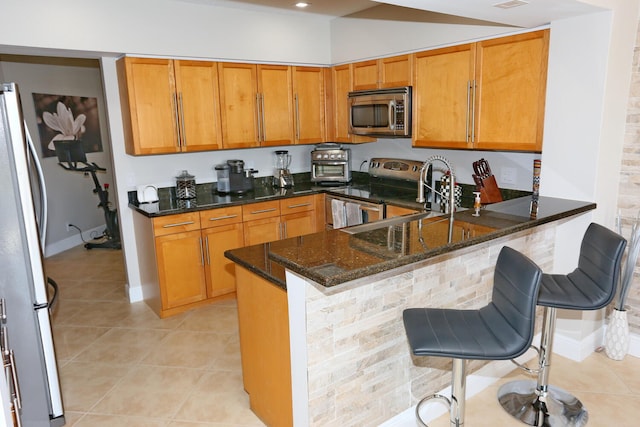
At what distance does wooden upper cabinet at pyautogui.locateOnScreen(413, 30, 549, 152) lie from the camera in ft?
10.0

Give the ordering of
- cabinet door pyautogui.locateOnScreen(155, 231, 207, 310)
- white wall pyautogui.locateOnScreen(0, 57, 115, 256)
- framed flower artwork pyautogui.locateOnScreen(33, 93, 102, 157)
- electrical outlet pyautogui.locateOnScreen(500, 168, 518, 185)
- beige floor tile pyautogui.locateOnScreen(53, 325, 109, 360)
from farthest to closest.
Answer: framed flower artwork pyautogui.locateOnScreen(33, 93, 102, 157)
white wall pyautogui.locateOnScreen(0, 57, 115, 256)
cabinet door pyautogui.locateOnScreen(155, 231, 207, 310)
electrical outlet pyautogui.locateOnScreen(500, 168, 518, 185)
beige floor tile pyautogui.locateOnScreen(53, 325, 109, 360)

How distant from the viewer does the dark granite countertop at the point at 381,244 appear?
1.79m

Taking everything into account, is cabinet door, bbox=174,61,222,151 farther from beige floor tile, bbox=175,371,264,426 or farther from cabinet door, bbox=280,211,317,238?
beige floor tile, bbox=175,371,264,426

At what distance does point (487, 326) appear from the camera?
6.24 feet

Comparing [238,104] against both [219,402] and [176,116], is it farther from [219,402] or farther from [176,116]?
[219,402]

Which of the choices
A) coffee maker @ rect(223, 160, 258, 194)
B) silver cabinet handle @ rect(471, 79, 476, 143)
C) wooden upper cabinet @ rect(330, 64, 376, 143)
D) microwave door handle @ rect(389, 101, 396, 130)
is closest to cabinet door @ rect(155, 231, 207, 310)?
coffee maker @ rect(223, 160, 258, 194)

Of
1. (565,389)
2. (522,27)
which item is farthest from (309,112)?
(565,389)

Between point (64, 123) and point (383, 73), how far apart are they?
4526mm

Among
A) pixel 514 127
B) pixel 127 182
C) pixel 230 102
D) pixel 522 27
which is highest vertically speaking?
pixel 522 27

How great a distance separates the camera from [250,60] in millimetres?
4215

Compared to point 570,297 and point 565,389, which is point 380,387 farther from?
point 565,389

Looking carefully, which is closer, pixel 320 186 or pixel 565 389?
pixel 565 389

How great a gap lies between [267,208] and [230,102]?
1032mm

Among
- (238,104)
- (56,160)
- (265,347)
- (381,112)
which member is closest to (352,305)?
(265,347)
